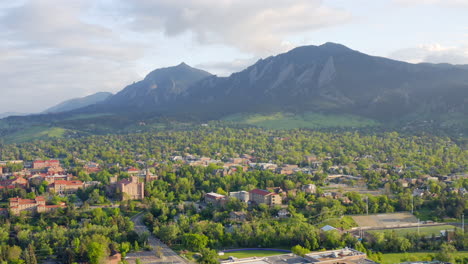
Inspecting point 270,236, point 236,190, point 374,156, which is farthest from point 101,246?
point 374,156

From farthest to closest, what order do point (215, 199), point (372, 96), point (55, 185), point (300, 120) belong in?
point (372, 96), point (300, 120), point (55, 185), point (215, 199)

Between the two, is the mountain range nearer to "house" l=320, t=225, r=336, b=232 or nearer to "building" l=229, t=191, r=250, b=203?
"building" l=229, t=191, r=250, b=203

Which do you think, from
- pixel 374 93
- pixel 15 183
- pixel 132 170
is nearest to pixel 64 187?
pixel 15 183

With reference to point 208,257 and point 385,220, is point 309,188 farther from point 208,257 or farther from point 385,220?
point 208,257

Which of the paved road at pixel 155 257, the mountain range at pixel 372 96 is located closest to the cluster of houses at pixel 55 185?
the paved road at pixel 155 257

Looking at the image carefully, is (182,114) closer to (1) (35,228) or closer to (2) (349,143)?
(2) (349,143)

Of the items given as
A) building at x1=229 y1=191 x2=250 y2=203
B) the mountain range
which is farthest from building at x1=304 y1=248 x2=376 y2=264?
the mountain range
